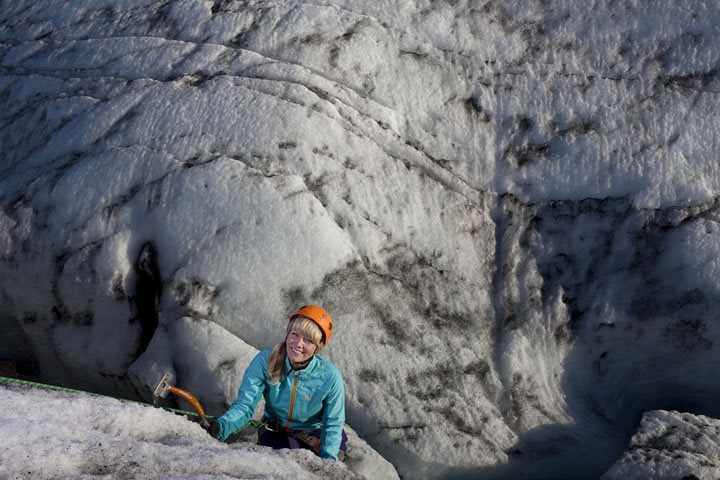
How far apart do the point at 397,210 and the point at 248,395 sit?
1.80 m

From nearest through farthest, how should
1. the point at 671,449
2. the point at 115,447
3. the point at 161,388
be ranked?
the point at 115,447, the point at 161,388, the point at 671,449

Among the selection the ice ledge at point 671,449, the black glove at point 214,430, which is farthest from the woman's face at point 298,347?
the ice ledge at point 671,449

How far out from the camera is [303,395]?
413 centimetres

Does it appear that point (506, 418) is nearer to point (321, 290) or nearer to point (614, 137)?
point (321, 290)

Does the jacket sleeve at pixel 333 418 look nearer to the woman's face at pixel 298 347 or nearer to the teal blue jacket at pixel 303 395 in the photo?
the teal blue jacket at pixel 303 395

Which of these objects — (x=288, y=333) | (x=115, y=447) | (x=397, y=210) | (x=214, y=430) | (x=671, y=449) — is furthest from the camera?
(x=397, y=210)

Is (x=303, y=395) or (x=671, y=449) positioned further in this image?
(x=671, y=449)

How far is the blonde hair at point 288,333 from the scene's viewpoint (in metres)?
3.89

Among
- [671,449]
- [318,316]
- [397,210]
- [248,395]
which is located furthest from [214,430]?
[671,449]

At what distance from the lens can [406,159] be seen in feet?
18.2

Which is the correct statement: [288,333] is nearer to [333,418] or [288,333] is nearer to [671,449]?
[333,418]

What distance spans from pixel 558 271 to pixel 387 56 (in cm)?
188

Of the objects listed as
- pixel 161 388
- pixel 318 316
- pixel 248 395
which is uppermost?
pixel 318 316

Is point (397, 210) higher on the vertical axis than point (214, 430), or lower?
higher
